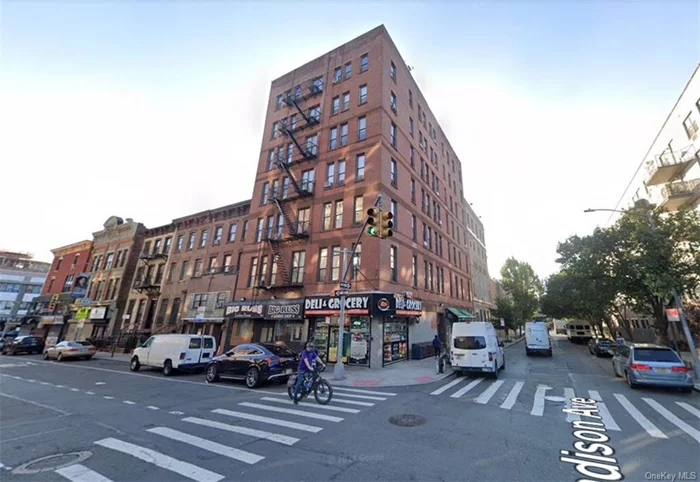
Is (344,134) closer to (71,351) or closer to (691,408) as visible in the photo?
(691,408)

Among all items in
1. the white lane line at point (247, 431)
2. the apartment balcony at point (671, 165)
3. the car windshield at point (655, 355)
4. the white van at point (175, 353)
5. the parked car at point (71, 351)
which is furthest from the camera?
the parked car at point (71, 351)

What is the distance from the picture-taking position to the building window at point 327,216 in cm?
2240

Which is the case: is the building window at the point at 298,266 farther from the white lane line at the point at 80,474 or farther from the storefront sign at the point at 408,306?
the white lane line at the point at 80,474

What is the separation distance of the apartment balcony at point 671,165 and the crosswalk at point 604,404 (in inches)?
814

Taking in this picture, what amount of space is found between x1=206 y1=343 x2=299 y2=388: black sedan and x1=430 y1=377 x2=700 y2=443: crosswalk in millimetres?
6674

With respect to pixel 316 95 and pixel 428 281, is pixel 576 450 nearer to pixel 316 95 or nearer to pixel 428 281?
pixel 428 281

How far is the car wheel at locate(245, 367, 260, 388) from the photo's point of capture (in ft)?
42.0

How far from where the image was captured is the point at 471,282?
41.0 metres

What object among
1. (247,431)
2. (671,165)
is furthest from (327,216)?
(671,165)

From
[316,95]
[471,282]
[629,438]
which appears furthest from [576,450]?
[471,282]

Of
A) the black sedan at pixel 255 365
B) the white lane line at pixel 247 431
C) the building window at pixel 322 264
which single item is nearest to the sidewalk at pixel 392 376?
the black sedan at pixel 255 365

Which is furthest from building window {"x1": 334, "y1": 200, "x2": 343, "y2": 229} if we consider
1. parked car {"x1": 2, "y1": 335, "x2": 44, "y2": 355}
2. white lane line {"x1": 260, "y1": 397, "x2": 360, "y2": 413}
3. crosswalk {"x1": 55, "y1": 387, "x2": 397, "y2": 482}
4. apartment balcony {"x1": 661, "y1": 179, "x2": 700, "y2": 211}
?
parked car {"x1": 2, "y1": 335, "x2": 44, "y2": 355}

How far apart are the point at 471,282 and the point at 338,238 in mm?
26968

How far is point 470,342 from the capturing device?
1496 cm
